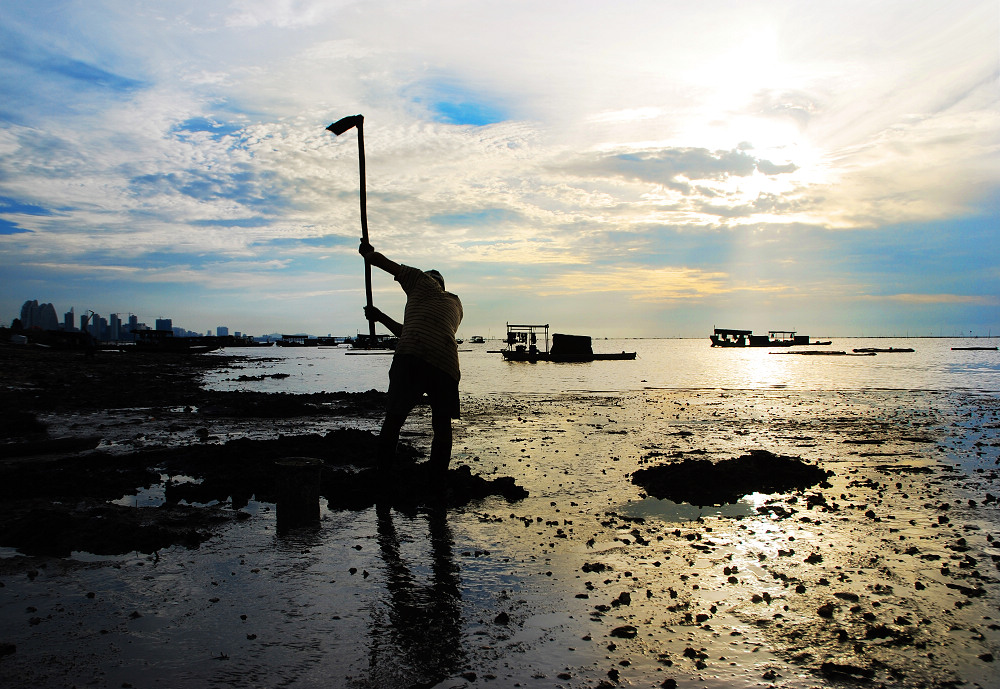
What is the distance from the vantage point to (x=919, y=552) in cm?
551

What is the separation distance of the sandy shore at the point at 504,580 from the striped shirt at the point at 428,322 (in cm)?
182

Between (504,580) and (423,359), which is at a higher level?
(423,359)

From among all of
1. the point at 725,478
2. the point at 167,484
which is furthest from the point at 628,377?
the point at 167,484

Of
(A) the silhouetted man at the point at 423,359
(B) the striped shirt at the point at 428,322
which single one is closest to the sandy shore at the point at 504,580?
(A) the silhouetted man at the point at 423,359

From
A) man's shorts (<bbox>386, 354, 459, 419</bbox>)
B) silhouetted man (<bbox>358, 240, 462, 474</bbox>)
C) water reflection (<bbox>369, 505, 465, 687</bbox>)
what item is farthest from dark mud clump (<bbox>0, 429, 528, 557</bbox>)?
water reflection (<bbox>369, 505, 465, 687</bbox>)

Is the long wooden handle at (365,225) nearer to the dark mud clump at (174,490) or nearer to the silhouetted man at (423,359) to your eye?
the silhouetted man at (423,359)

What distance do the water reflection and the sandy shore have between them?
0.06 feet

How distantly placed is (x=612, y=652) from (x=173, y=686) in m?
2.52

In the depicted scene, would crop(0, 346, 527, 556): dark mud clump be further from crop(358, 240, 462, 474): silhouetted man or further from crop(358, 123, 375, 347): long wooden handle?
crop(358, 123, 375, 347): long wooden handle

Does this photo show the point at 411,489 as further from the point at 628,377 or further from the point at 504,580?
the point at 628,377

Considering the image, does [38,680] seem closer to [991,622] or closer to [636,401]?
[991,622]

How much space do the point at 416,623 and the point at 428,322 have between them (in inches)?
151

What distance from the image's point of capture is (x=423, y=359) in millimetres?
6934

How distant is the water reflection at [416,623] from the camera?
3.25 m
